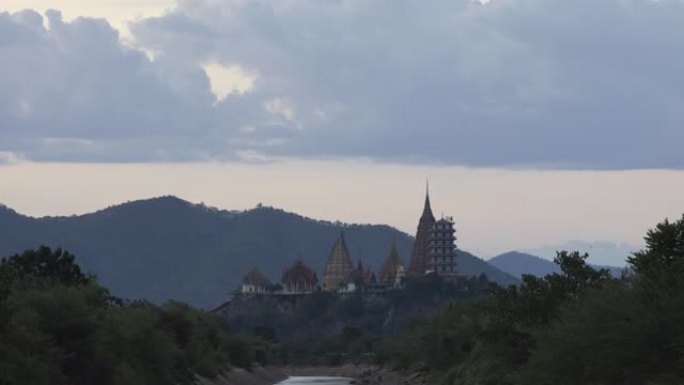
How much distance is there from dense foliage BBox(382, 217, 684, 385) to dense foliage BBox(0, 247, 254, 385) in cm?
1669

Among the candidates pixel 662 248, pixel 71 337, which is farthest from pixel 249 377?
pixel 662 248

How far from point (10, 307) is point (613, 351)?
2170cm

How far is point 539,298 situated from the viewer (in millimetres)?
71625

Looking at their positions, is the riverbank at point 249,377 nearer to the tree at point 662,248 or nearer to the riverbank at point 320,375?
the riverbank at point 320,375

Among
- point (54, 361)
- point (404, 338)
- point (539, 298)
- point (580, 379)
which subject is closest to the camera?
point (580, 379)

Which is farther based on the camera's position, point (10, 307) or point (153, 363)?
point (153, 363)

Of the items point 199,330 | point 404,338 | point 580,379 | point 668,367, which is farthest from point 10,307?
point 404,338

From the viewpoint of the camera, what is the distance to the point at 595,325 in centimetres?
4959

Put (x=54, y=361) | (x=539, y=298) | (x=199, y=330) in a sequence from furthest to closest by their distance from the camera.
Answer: (x=199, y=330), (x=539, y=298), (x=54, y=361)

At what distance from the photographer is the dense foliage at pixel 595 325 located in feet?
150

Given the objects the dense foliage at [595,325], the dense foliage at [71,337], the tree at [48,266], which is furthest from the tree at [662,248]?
the tree at [48,266]

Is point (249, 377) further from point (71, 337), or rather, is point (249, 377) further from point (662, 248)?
point (662, 248)

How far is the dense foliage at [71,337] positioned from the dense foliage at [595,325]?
16.7m

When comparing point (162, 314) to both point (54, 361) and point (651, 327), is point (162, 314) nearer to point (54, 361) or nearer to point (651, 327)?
point (54, 361)
